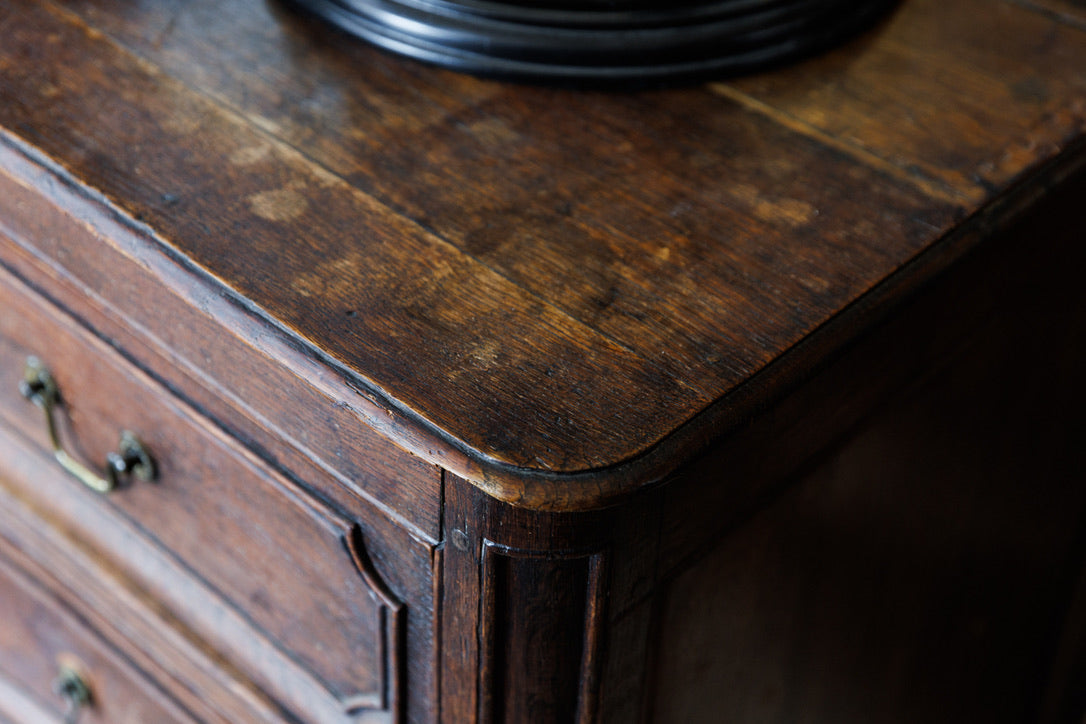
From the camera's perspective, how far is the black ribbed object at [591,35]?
559mm

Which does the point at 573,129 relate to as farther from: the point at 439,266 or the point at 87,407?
the point at 87,407

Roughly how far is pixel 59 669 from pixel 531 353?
0.56 metres

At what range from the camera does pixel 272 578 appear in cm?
54

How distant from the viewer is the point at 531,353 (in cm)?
42

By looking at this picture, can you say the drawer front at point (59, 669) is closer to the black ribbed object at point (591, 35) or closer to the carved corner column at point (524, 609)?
the carved corner column at point (524, 609)

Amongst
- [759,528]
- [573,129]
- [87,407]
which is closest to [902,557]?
[759,528]

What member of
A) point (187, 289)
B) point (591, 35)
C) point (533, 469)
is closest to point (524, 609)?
point (533, 469)

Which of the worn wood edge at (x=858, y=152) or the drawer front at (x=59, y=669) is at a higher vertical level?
the worn wood edge at (x=858, y=152)

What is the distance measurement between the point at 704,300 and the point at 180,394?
9.7 inches

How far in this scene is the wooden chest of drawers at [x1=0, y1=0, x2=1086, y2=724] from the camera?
0.42 m

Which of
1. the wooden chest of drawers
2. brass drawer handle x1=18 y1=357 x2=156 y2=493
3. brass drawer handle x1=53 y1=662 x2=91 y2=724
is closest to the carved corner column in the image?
the wooden chest of drawers

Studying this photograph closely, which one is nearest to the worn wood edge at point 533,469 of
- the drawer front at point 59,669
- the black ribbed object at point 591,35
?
the black ribbed object at point 591,35

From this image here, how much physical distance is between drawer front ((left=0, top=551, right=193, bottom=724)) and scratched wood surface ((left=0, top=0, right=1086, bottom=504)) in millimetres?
367

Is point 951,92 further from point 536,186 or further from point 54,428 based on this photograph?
point 54,428
